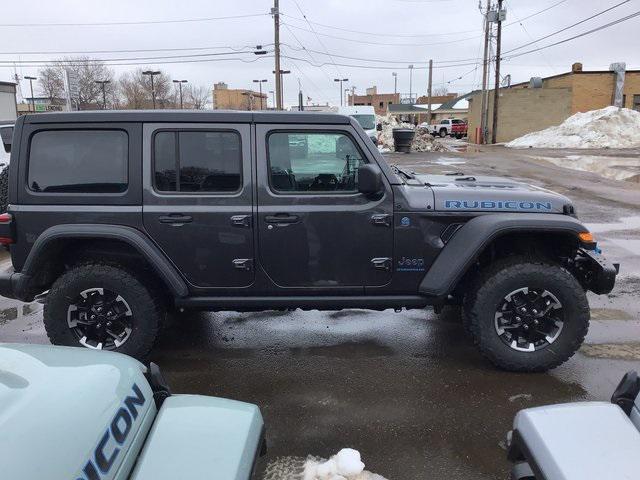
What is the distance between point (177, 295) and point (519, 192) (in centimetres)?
269

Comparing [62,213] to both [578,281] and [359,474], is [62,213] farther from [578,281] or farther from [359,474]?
[578,281]

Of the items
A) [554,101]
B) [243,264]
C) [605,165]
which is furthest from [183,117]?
[554,101]

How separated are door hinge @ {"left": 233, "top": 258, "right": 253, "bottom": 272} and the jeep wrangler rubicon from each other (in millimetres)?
11

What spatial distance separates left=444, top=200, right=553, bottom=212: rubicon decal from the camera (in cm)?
402

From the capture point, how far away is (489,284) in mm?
4008

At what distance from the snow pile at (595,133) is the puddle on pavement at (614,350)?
31.7m

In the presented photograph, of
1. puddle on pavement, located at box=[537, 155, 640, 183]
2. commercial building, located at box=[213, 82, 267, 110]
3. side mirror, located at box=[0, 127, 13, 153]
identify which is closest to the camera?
side mirror, located at box=[0, 127, 13, 153]

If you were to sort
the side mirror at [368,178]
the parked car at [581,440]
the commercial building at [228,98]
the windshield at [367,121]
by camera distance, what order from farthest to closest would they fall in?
the commercial building at [228,98] < the windshield at [367,121] < the side mirror at [368,178] < the parked car at [581,440]

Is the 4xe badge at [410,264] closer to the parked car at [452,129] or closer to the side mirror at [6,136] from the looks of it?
the side mirror at [6,136]

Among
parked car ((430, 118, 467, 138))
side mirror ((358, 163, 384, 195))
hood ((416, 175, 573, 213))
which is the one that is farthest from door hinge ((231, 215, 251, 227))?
parked car ((430, 118, 467, 138))

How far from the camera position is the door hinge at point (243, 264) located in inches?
160

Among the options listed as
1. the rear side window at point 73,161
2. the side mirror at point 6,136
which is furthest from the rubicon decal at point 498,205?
the side mirror at point 6,136

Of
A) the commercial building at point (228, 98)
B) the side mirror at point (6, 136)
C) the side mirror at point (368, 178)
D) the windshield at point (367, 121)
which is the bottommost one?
the side mirror at point (368, 178)

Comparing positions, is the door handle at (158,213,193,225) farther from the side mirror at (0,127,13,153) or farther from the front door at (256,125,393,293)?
the side mirror at (0,127,13,153)
